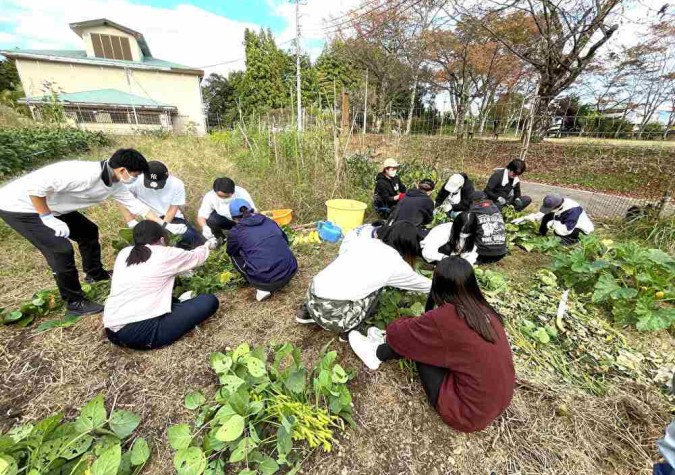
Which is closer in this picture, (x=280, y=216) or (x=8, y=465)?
(x=8, y=465)

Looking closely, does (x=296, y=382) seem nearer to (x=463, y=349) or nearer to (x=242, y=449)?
(x=242, y=449)

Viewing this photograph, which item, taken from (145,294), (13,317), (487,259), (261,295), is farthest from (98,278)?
(487,259)

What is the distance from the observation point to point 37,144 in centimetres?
607

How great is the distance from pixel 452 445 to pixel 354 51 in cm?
1786

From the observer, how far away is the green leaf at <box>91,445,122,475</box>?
44.1 inches

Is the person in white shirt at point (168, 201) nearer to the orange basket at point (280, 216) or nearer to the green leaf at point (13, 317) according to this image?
the orange basket at point (280, 216)

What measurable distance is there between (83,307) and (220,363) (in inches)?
61.3

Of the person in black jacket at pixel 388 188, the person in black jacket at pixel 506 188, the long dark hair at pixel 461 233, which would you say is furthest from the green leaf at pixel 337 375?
the person in black jacket at pixel 506 188

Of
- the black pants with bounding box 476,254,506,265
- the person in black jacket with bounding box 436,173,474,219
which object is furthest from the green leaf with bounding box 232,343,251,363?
the person in black jacket with bounding box 436,173,474,219

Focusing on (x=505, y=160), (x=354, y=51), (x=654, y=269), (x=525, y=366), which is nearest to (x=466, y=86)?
(x=354, y=51)

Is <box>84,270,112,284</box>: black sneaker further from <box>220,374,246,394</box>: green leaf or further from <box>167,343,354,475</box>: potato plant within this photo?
<box>220,374,246,394</box>: green leaf

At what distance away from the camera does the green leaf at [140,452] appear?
1.29 metres

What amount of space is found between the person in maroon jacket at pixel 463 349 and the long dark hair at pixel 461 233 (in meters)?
1.68

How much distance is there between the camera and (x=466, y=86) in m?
15.3
